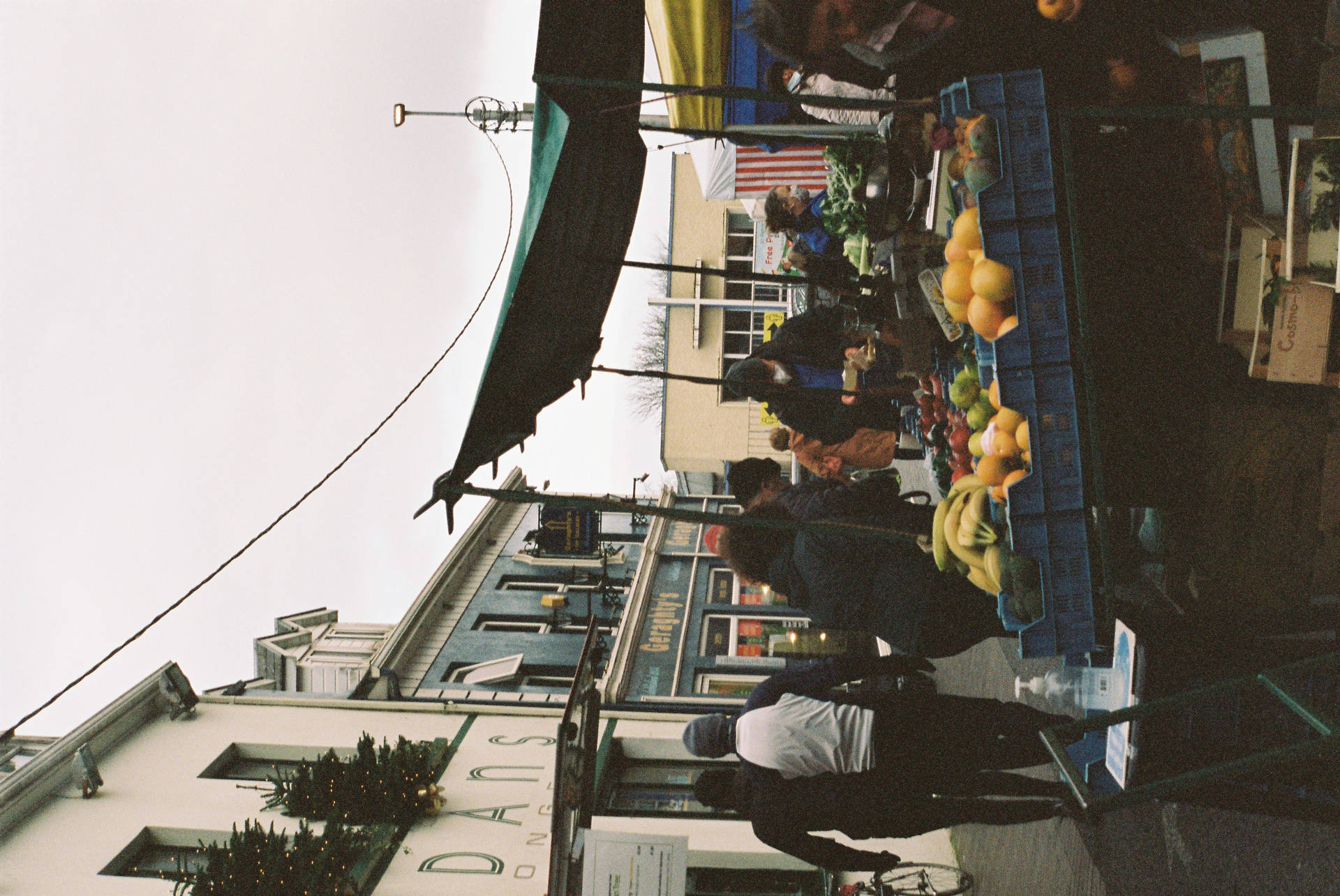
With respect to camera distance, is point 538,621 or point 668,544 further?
point 668,544

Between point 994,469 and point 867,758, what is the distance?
2.71 metres

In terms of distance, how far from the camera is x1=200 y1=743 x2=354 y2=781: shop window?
11.2 metres

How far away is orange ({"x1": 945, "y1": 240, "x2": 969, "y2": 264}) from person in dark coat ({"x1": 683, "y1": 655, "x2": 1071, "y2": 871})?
327 cm

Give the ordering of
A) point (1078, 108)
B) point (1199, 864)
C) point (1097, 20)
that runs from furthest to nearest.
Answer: point (1199, 864), point (1097, 20), point (1078, 108)

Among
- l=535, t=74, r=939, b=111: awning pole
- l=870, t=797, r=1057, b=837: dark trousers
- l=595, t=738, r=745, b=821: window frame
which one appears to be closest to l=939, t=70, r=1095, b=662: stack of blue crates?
l=535, t=74, r=939, b=111: awning pole

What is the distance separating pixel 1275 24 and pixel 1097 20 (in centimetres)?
117

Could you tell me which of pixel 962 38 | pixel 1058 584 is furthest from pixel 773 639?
pixel 962 38

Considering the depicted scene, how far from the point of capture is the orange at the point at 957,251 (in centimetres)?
366

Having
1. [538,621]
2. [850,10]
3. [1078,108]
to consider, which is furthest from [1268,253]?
[538,621]

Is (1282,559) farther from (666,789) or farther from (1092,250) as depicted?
(666,789)

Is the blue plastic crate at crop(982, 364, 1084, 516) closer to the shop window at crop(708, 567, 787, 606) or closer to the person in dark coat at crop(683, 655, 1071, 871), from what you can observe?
the person in dark coat at crop(683, 655, 1071, 871)

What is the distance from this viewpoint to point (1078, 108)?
324cm

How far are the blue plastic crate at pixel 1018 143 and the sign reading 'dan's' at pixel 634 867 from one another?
5678mm

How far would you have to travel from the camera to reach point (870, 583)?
5277mm
